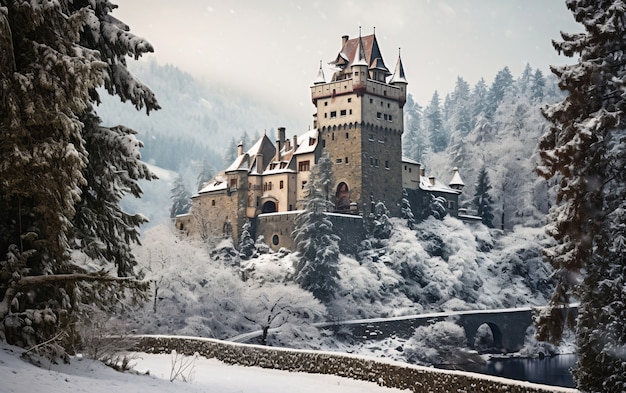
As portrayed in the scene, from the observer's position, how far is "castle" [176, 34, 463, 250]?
5969 centimetres

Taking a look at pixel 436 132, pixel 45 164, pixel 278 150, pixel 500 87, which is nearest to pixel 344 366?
pixel 45 164

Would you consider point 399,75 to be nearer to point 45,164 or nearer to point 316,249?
point 316,249

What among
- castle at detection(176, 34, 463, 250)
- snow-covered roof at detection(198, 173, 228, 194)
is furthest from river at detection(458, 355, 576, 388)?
snow-covered roof at detection(198, 173, 228, 194)

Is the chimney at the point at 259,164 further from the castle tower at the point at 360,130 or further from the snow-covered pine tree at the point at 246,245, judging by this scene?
the snow-covered pine tree at the point at 246,245

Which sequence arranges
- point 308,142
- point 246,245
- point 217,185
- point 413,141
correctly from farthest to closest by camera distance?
point 413,141
point 217,185
point 308,142
point 246,245

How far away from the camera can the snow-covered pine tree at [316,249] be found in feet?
161

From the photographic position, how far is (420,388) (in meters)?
16.1

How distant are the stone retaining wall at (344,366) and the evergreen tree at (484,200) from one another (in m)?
47.4

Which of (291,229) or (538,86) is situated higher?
(538,86)

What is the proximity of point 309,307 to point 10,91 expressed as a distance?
3766 cm

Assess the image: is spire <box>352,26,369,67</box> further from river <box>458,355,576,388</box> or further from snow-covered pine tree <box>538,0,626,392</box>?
snow-covered pine tree <box>538,0,626,392</box>

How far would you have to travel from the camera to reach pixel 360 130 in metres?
60.6

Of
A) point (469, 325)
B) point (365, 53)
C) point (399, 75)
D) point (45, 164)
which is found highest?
point (365, 53)

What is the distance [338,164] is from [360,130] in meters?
3.40
